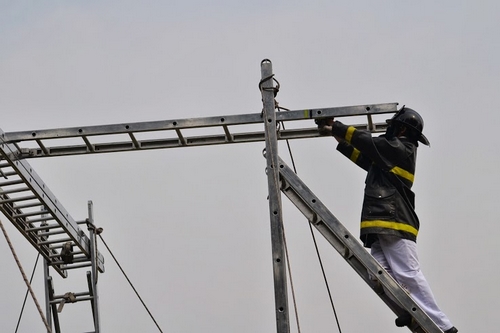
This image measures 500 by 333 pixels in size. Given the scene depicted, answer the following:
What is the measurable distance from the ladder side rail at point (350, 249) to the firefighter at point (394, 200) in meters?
0.18

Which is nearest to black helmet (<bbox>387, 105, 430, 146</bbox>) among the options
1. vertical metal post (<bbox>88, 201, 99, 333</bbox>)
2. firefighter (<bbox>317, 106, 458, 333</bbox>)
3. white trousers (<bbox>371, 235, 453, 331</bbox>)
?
firefighter (<bbox>317, 106, 458, 333</bbox>)

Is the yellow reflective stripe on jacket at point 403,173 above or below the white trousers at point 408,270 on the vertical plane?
above

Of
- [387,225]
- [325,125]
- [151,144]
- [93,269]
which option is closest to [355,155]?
[325,125]

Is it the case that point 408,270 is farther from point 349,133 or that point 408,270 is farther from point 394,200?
point 349,133

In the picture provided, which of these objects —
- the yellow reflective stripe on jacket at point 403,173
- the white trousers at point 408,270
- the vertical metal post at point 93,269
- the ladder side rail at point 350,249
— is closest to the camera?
the ladder side rail at point 350,249

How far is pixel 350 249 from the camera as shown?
42.9 ft

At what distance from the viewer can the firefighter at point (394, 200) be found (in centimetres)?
1327

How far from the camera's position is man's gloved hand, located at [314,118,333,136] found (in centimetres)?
1354

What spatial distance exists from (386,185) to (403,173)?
0.24 m

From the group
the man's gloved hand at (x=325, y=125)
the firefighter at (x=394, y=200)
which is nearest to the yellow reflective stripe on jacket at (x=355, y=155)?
the firefighter at (x=394, y=200)

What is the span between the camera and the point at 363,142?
13.3 metres

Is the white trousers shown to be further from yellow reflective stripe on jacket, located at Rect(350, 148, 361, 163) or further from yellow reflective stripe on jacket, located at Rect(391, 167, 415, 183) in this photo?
yellow reflective stripe on jacket, located at Rect(350, 148, 361, 163)

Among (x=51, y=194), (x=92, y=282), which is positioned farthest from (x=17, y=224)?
(x=92, y=282)

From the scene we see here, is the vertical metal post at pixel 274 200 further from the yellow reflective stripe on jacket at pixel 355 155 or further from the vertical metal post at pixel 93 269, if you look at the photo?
the vertical metal post at pixel 93 269
